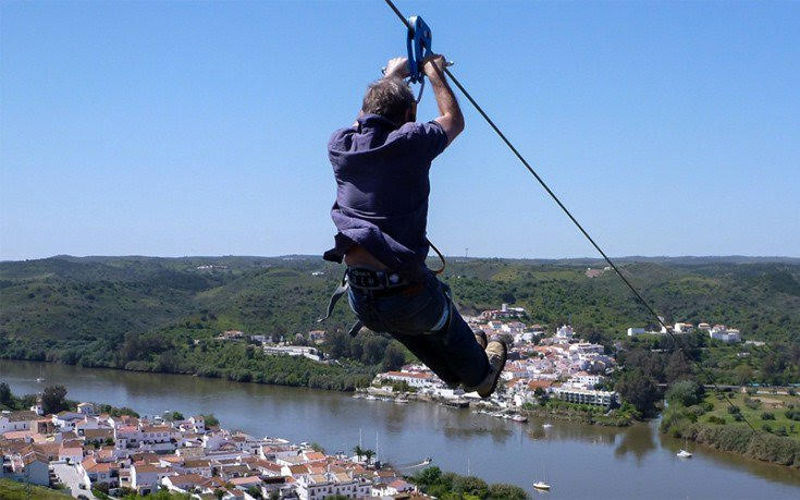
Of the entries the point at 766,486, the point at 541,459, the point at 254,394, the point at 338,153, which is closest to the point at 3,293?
the point at 254,394

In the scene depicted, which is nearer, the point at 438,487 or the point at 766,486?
the point at 438,487

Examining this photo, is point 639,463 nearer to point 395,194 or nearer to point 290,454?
point 290,454

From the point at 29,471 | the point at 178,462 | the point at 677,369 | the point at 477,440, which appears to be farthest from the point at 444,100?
the point at 677,369

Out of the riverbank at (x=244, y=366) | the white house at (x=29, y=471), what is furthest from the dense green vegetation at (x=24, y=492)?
the riverbank at (x=244, y=366)

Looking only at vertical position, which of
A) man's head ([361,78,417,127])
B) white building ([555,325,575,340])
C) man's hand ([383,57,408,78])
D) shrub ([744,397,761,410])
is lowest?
shrub ([744,397,761,410])

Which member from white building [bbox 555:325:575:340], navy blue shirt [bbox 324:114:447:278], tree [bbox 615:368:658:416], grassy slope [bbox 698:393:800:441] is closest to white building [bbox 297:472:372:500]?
grassy slope [bbox 698:393:800:441]

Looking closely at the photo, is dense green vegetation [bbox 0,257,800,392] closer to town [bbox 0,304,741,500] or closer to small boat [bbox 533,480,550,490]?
town [bbox 0,304,741,500]
